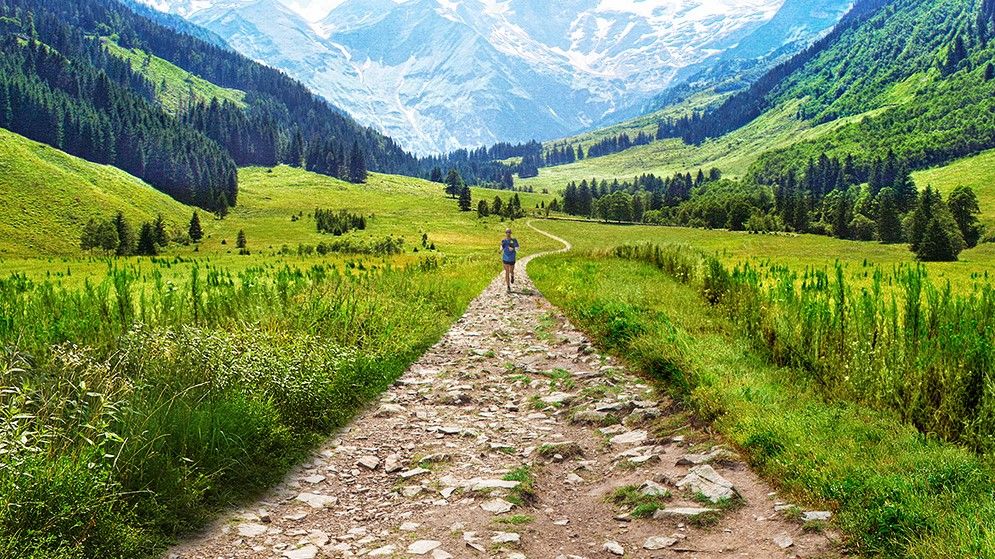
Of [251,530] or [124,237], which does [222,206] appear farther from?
[251,530]

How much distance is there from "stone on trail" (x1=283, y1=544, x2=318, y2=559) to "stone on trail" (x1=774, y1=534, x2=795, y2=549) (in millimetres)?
4447

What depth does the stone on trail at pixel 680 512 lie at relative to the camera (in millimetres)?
6398

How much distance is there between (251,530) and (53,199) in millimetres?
154032

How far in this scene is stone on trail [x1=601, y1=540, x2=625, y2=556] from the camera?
19.7 ft

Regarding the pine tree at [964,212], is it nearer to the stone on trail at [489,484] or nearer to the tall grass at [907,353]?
the tall grass at [907,353]

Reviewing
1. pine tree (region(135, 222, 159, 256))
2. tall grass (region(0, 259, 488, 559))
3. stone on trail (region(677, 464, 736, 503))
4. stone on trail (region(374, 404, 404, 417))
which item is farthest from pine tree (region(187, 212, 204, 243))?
stone on trail (region(677, 464, 736, 503))

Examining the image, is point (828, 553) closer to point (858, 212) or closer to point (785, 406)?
point (785, 406)

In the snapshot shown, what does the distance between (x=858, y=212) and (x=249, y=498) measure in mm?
165012

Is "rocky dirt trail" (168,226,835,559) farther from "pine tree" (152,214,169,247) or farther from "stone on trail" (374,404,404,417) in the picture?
"pine tree" (152,214,169,247)

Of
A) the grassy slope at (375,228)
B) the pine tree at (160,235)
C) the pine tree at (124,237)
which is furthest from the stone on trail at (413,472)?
the pine tree at (160,235)

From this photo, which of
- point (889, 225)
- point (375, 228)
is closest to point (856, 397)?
point (889, 225)

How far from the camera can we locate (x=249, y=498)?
23.8ft

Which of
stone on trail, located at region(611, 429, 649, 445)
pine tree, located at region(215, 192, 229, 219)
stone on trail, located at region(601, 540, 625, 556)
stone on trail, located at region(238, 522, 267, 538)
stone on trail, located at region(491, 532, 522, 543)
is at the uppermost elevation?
pine tree, located at region(215, 192, 229, 219)

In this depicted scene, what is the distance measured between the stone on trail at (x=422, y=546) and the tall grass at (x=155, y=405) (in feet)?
7.78
